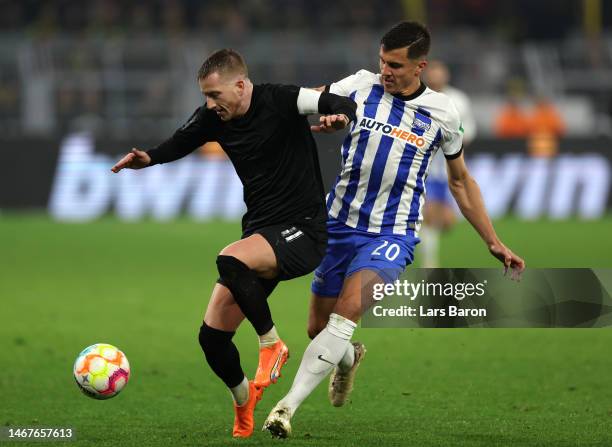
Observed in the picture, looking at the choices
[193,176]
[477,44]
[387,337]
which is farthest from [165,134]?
[387,337]

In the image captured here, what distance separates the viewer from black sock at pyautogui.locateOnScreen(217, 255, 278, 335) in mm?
6012

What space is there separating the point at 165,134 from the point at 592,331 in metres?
11.9

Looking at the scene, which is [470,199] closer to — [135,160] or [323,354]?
[323,354]

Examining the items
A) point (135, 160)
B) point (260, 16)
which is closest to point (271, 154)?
point (135, 160)

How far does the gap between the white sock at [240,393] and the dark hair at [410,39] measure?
1993 mm

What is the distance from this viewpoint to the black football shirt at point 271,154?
20.8ft

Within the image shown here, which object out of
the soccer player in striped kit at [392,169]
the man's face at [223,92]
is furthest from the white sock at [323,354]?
the man's face at [223,92]

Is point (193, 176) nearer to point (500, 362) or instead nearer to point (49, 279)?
point (49, 279)

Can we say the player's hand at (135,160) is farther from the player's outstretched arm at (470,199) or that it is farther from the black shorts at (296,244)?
the player's outstretched arm at (470,199)

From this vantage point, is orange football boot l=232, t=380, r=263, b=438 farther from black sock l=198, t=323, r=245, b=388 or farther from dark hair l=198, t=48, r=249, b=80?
dark hair l=198, t=48, r=249, b=80

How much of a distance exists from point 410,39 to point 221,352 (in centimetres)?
199

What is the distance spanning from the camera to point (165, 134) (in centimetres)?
2091

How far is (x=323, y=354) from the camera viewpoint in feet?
20.6

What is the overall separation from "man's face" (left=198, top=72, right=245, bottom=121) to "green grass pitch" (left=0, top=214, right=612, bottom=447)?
172 centimetres
